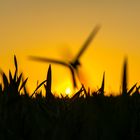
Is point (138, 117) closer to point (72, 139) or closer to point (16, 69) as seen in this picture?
point (72, 139)

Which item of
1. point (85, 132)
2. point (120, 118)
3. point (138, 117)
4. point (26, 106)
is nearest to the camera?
point (85, 132)

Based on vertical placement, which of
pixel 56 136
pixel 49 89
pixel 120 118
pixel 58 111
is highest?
pixel 49 89

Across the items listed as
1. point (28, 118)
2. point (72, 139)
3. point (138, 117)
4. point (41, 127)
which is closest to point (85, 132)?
point (72, 139)

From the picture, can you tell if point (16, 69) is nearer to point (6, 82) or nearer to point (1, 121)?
point (6, 82)

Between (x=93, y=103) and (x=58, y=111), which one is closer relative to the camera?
(x=93, y=103)

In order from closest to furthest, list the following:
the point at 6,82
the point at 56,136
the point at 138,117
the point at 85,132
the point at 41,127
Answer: the point at 56,136, the point at 85,132, the point at 41,127, the point at 138,117, the point at 6,82

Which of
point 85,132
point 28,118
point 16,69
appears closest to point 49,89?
point 16,69

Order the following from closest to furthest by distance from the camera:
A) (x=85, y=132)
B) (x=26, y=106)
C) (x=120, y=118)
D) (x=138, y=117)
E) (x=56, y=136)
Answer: (x=56, y=136) < (x=85, y=132) < (x=120, y=118) < (x=138, y=117) < (x=26, y=106)

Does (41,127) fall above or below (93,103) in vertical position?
below

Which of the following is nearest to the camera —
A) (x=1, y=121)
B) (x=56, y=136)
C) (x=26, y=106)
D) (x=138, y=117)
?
(x=56, y=136)
